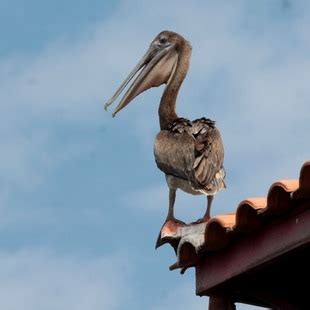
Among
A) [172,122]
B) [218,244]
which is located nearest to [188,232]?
[218,244]

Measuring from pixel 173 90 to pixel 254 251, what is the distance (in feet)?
18.0

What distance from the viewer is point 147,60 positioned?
12.2 m

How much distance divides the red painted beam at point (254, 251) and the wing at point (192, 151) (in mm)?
3244

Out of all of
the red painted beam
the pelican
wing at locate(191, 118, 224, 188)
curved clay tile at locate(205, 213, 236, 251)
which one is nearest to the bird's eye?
the pelican

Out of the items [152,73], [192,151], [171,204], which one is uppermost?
[152,73]

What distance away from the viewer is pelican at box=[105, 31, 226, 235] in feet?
33.1

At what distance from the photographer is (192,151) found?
34.3 feet

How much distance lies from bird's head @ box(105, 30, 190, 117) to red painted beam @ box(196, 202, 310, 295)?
5.30 meters

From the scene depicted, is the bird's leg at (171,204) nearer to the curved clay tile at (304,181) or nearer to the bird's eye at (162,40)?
the bird's eye at (162,40)

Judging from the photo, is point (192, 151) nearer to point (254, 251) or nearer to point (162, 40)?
point (162, 40)

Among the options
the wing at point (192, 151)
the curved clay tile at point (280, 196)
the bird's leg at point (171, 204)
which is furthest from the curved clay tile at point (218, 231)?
the wing at point (192, 151)

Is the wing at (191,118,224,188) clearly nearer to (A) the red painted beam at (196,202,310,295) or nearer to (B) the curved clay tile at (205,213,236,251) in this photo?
(A) the red painted beam at (196,202,310,295)

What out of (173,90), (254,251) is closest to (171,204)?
(173,90)

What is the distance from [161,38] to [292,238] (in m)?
6.50
